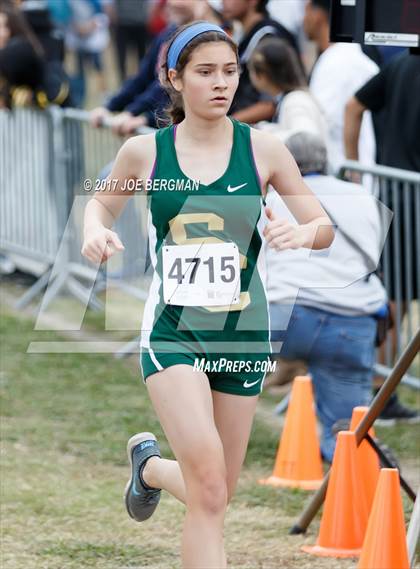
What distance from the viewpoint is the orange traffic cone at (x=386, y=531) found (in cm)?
476

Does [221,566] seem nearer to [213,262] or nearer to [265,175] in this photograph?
[213,262]

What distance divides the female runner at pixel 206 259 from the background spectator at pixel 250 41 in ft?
13.6

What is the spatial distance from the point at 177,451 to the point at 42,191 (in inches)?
252

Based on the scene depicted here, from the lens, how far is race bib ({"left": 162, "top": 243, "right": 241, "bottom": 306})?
4.33 metres

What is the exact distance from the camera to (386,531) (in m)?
4.80

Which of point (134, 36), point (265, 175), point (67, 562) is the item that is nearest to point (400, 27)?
point (265, 175)

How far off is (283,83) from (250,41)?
1.02m

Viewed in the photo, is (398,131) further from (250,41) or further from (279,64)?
(250,41)

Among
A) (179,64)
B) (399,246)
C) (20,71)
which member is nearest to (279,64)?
(399,246)

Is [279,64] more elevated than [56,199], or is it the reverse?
[279,64]

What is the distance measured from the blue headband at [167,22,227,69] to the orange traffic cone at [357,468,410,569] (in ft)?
5.33

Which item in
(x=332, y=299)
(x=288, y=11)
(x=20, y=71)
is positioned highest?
(x=288, y=11)

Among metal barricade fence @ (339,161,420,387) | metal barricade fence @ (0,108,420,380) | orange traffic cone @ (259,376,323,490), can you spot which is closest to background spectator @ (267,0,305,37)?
metal barricade fence @ (0,108,420,380)

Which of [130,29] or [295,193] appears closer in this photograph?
[295,193]
